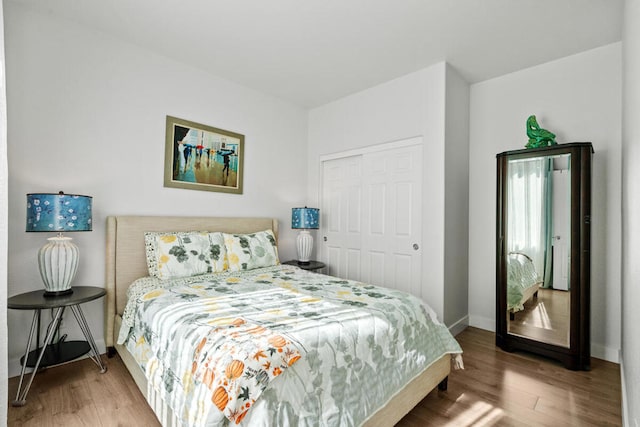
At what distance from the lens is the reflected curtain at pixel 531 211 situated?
103 inches

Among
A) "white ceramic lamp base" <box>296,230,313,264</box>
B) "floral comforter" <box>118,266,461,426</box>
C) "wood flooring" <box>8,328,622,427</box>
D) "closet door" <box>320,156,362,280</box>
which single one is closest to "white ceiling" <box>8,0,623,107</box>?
"closet door" <box>320,156,362,280</box>

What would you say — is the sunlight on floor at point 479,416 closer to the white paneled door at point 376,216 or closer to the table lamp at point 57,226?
the white paneled door at point 376,216

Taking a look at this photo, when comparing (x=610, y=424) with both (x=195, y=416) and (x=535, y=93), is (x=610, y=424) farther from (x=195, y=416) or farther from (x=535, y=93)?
(x=535, y=93)

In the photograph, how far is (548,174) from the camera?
2617mm

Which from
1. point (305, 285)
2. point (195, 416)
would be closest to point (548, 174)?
point (305, 285)

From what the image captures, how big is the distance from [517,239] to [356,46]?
2158 millimetres

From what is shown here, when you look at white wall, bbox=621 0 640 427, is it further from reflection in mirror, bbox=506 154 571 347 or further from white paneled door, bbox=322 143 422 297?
white paneled door, bbox=322 143 422 297

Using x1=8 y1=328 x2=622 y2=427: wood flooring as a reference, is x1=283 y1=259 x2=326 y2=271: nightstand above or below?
above

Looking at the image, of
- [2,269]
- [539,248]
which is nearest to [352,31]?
[539,248]

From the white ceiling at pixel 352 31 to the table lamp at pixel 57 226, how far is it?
4.62 ft

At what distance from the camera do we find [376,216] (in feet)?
11.7

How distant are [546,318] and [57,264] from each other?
12.0ft

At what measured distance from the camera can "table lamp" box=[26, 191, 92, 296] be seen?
2.01 meters

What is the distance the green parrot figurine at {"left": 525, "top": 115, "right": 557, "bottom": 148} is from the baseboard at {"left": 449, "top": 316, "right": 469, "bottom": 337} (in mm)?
1804
